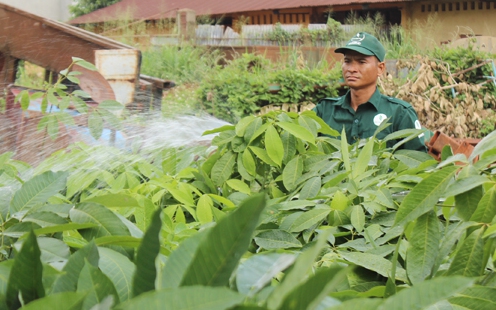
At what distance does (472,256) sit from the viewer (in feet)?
3.28

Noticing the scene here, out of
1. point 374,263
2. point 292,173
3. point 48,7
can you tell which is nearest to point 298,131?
point 292,173

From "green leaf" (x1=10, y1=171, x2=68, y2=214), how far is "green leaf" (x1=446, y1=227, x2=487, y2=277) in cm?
68

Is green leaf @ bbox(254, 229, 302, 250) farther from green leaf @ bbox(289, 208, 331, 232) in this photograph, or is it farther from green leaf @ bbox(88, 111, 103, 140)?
green leaf @ bbox(88, 111, 103, 140)

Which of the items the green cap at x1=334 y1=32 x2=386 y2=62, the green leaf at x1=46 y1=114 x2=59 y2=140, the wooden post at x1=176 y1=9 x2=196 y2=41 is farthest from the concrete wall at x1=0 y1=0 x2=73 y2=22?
the green leaf at x1=46 y1=114 x2=59 y2=140

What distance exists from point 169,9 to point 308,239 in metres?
15.5

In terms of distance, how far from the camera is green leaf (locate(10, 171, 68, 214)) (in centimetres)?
110

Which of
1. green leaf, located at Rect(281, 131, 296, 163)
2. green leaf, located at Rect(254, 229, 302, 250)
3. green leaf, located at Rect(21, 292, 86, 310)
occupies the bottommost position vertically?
green leaf, located at Rect(254, 229, 302, 250)

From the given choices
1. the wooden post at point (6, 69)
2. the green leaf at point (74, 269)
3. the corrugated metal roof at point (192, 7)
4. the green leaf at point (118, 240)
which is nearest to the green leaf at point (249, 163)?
the green leaf at point (118, 240)

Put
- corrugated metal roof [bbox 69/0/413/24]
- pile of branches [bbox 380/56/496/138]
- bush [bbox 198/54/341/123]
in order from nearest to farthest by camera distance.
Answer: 1. pile of branches [bbox 380/56/496/138]
2. bush [bbox 198/54/341/123]
3. corrugated metal roof [bbox 69/0/413/24]

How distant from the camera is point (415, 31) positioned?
36.3ft

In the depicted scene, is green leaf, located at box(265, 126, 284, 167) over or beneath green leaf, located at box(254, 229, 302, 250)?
over

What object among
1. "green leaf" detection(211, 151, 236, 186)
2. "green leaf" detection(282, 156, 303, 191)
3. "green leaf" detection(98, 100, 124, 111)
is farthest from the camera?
"green leaf" detection(98, 100, 124, 111)

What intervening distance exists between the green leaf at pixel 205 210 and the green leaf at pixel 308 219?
0.24 m

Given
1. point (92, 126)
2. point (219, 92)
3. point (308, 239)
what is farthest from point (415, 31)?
point (308, 239)
